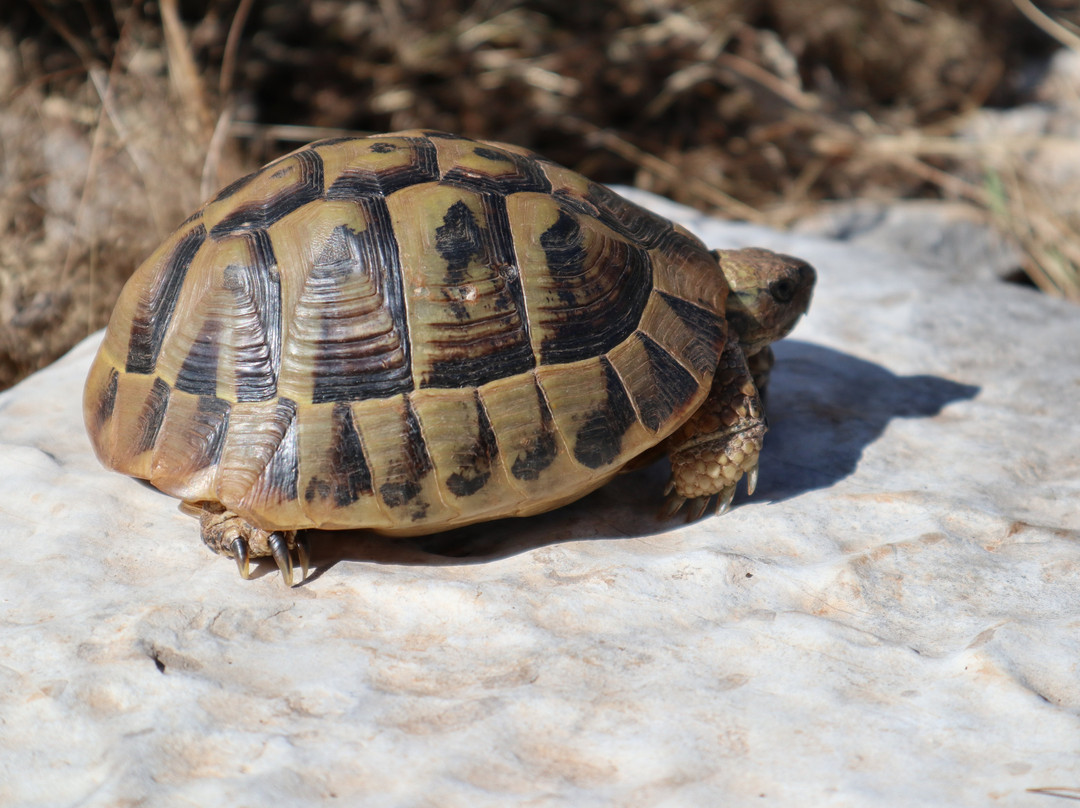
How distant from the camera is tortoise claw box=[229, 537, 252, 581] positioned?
8.92ft

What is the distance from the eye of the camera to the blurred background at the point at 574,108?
5.07 meters

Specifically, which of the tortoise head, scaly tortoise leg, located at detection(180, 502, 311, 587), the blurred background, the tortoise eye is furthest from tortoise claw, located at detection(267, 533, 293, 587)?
the blurred background

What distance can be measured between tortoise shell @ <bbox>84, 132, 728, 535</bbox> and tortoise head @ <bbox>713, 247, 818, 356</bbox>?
0.48m

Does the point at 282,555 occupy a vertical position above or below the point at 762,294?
below

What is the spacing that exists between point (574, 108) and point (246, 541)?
503 centimetres


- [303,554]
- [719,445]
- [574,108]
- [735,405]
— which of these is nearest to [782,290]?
[735,405]

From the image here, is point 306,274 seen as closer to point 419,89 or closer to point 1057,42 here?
point 419,89

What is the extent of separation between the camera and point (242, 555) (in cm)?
272

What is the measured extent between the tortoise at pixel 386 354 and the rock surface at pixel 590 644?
0.23m

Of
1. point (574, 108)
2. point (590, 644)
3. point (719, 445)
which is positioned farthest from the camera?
point (574, 108)

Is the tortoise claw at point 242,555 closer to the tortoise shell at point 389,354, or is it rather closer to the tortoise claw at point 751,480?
the tortoise shell at point 389,354

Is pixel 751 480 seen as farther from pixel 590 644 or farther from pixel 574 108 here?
pixel 574 108

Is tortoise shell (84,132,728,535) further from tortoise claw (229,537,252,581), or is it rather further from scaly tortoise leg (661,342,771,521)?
scaly tortoise leg (661,342,771,521)

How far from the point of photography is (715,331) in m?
3.07
